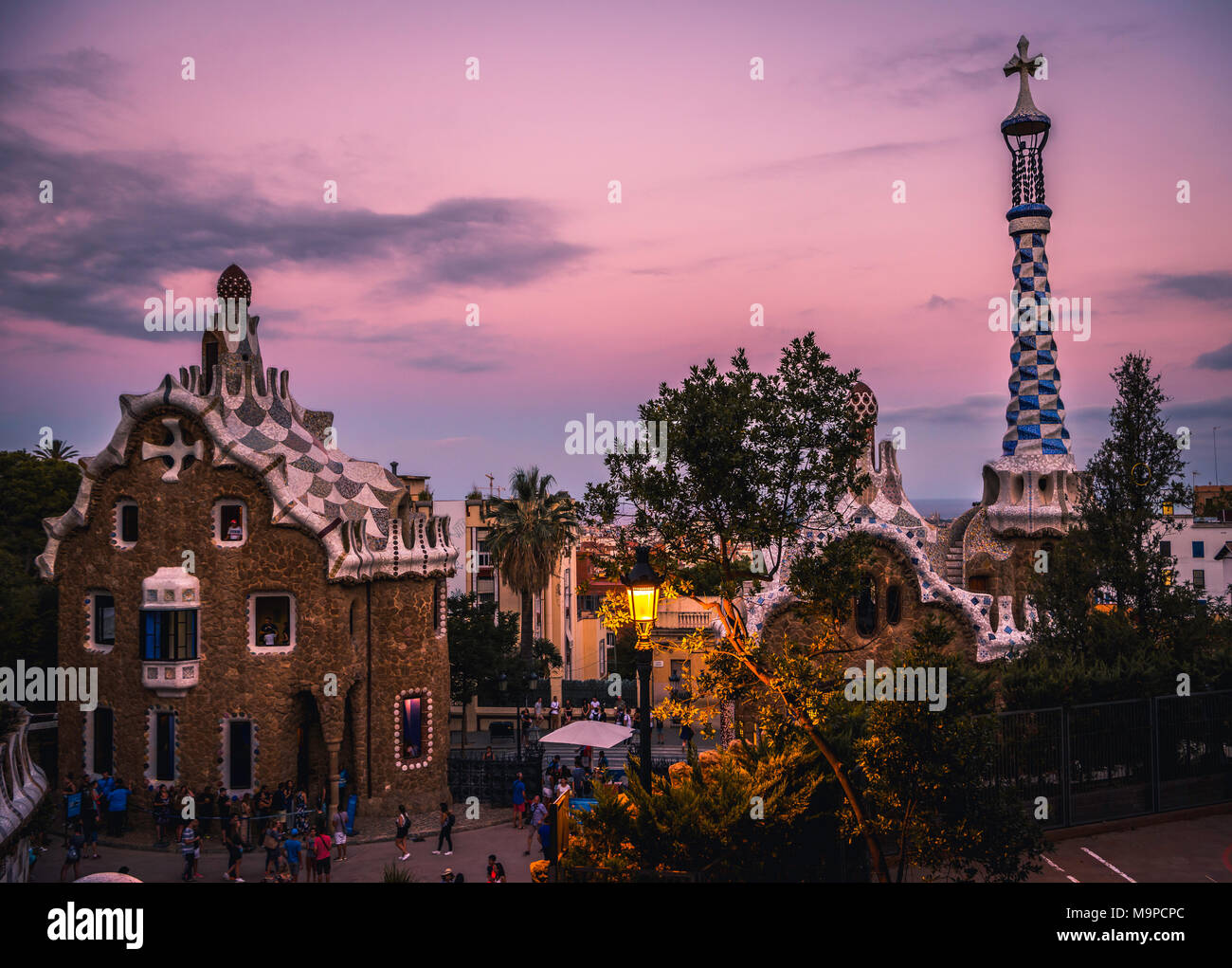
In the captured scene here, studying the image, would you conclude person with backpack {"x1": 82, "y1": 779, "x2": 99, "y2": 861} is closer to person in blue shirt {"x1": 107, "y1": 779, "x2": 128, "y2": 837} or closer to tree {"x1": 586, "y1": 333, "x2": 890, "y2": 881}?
person in blue shirt {"x1": 107, "y1": 779, "x2": 128, "y2": 837}

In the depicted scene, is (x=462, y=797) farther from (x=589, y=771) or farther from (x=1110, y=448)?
(x=1110, y=448)

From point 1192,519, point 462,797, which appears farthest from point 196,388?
point 1192,519

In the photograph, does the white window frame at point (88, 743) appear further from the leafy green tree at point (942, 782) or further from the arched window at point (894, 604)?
the leafy green tree at point (942, 782)

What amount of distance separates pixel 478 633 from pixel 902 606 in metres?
19.4

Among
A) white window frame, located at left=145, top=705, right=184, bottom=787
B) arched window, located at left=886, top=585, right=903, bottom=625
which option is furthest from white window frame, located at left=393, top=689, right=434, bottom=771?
arched window, located at left=886, top=585, right=903, bottom=625

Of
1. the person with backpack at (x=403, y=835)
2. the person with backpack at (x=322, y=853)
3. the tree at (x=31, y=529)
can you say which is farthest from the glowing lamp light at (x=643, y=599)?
the tree at (x=31, y=529)

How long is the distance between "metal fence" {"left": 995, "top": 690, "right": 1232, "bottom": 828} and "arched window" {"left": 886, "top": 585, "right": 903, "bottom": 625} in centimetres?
607

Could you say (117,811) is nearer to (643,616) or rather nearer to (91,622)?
(91,622)

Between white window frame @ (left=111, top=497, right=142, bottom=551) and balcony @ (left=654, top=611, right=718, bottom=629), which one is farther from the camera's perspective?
balcony @ (left=654, top=611, right=718, bottom=629)

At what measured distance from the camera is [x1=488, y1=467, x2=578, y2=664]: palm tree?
4341 cm

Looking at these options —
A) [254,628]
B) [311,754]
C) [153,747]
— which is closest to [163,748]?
[153,747]

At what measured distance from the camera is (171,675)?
2834cm

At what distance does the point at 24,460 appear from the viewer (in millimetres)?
49062
